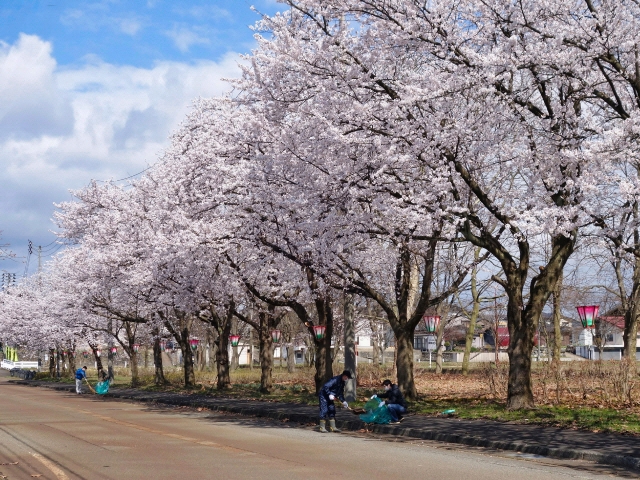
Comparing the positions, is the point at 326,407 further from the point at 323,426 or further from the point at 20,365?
the point at 20,365

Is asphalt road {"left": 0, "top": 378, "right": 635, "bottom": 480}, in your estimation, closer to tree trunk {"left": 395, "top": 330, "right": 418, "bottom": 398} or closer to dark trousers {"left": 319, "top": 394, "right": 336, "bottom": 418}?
dark trousers {"left": 319, "top": 394, "right": 336, "bottom": 418}

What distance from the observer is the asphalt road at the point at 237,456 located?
11.4m

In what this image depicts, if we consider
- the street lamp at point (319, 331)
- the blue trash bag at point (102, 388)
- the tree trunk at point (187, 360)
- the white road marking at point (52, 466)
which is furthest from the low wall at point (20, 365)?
the white road marking at point (52, 466)

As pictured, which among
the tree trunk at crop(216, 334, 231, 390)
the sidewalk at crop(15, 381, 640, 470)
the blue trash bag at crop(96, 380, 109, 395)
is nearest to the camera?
the sidewalk at crop(15, 381, 640, 470)

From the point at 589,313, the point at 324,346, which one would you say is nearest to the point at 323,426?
the point at 324,346

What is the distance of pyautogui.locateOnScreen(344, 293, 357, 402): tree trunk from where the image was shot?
2495 centimetres

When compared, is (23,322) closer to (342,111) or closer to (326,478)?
(342,111)

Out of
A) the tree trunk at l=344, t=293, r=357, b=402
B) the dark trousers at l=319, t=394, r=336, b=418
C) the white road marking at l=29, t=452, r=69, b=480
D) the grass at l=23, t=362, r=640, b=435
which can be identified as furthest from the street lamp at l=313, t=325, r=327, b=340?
the white road marking at l=29, t=452, r=69, b=480

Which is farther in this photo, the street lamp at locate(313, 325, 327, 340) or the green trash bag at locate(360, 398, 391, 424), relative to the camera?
the street lamp at locate(313, 325, 327, 340)

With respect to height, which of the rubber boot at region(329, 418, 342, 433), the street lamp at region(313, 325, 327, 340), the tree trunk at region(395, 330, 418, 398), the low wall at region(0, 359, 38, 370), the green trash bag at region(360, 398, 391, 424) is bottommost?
the low wall at region(0, 359, 38, 370)

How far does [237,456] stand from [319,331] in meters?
16.1

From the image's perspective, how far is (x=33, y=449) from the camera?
14.8 metres

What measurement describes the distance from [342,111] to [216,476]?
9690mm

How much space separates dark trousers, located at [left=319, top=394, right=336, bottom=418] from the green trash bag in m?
1.04
